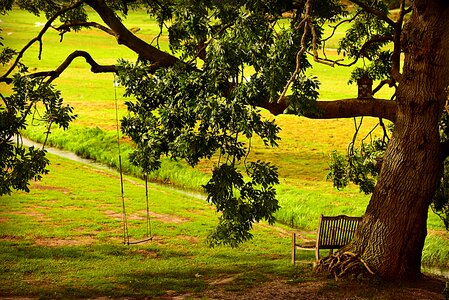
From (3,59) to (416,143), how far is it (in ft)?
34.3

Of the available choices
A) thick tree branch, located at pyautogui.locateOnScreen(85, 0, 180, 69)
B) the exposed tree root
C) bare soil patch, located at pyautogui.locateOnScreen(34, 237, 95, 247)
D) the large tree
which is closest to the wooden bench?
the exposed tree root

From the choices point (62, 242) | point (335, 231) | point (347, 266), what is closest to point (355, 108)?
point (335, 231)

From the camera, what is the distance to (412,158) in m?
18.0

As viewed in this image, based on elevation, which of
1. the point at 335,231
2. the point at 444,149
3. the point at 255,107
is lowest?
the point at 335,231

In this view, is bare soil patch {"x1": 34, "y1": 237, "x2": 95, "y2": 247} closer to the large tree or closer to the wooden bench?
the large tree

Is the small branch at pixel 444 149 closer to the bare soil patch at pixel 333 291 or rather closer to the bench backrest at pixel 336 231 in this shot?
the bench backrest at pixel 336 231

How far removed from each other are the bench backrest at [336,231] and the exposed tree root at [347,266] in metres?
0.85

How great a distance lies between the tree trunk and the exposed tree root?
19cm

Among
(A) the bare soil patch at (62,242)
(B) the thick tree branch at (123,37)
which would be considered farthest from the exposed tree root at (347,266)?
(A) the bare soil patch at (62,242)

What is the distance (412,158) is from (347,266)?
295 cm

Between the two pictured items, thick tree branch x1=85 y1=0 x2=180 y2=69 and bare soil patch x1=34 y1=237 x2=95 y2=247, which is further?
bare soil patch x1=34 y1=237 x2=95 y2=247

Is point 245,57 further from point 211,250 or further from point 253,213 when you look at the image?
point 211,250

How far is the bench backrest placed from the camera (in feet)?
64.9

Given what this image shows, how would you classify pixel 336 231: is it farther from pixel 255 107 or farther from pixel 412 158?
pixel 255 107
